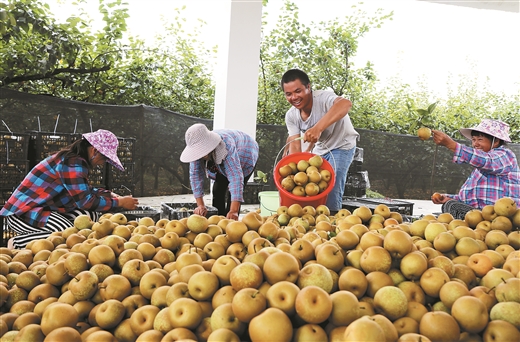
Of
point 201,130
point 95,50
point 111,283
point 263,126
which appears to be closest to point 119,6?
point 95,50

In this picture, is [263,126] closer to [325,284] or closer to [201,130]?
[201,130]

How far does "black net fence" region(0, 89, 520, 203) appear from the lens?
17.3 feet

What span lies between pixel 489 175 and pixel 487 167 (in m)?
0.25

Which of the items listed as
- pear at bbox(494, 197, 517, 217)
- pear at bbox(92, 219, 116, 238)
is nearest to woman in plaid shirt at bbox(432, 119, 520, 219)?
pear at bbox(494, 197, 517, 217)

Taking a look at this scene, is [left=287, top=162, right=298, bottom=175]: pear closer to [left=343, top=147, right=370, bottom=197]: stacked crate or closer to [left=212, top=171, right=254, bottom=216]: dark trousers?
[left=212, top=171, right=254, bottom=216]: dark trousers

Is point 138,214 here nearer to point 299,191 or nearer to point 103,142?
point 103,142

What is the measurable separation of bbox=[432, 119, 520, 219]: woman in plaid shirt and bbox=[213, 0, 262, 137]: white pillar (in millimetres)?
3027

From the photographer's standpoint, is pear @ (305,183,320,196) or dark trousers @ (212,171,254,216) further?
dark trousers @ (212,171,254,216)

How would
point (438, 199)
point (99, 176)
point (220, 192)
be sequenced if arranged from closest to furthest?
point (438, 199)
point (220, 192)
point (99, 176)

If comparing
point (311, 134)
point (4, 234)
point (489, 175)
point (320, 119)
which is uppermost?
point (320, 119)

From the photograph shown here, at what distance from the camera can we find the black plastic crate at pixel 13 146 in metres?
4.29

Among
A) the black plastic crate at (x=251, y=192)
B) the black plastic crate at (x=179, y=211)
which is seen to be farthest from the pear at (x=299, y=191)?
the black plastic crate at (x=251, y=192)

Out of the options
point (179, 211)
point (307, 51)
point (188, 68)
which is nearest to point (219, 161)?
point (179, 211)

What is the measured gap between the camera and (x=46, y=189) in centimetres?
347
